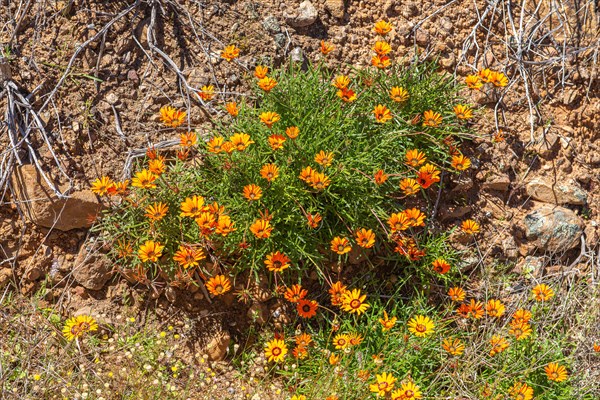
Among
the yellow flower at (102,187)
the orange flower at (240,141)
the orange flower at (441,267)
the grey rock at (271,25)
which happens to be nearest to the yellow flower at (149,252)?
the yellow flower at (102,187)

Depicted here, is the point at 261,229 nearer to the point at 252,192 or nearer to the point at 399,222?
the point at 252,192

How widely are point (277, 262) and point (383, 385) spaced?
0.83m

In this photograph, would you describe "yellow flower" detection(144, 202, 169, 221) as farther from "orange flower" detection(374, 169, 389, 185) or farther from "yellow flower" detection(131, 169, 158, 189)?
"orange flower" detection(374, 169, 389, 185)

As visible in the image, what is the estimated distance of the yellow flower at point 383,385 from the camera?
3391 mm

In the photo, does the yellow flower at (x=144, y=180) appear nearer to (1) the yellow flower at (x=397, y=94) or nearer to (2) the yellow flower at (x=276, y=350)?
(2) the yellow flower at (x=276, y=350)

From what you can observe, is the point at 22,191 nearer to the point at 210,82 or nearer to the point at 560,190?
the point at 210,82

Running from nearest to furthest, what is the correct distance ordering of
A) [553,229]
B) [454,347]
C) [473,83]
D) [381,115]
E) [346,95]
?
[454,347], [346,95], [381,115], [473,83], [553,229]

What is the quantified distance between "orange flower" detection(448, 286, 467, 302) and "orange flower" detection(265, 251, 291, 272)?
96 centimetres

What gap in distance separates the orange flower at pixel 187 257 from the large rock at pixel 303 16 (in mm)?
1704

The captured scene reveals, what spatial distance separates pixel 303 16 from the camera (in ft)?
14.3

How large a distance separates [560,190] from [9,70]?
344cm

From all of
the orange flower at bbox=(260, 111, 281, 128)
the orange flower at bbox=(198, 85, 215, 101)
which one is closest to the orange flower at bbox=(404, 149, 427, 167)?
the orange flower at bbox=(260, 111, 281, 128)

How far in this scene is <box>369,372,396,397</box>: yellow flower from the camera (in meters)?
3.39

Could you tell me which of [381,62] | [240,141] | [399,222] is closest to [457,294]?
[399,222]
